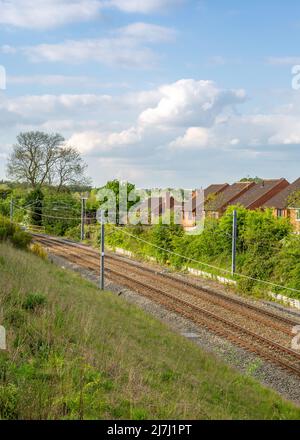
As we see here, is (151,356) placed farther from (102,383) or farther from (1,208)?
(1,208)

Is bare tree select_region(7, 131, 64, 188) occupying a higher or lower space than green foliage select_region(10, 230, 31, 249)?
higher

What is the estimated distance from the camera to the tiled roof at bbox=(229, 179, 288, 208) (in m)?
59.2

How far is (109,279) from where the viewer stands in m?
24.2

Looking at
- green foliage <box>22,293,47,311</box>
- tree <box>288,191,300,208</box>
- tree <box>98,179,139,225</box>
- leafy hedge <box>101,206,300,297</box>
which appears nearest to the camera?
green foliage <box>22,293,47,311</box>

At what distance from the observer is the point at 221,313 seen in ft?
56.3

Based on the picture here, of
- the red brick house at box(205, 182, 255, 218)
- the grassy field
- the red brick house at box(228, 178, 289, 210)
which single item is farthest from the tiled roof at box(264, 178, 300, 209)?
the grassy field

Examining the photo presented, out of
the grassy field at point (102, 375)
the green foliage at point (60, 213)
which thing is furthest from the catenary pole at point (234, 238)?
the green foliage at point (60, 213)

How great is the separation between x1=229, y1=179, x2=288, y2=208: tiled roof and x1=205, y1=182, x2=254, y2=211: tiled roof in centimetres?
104

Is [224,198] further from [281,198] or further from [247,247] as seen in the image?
[247,247]

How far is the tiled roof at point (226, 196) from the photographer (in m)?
60.4

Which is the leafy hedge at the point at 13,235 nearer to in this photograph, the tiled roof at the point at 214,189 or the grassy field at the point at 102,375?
the grassy field at the point at 102,375

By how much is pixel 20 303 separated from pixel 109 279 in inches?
610

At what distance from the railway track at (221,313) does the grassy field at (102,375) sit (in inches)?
97.8

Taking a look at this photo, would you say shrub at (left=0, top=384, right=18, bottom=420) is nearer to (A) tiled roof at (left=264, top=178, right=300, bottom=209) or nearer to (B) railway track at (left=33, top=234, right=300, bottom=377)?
(B) railway track at (left=33, top=234, right=300, bottom=377)
